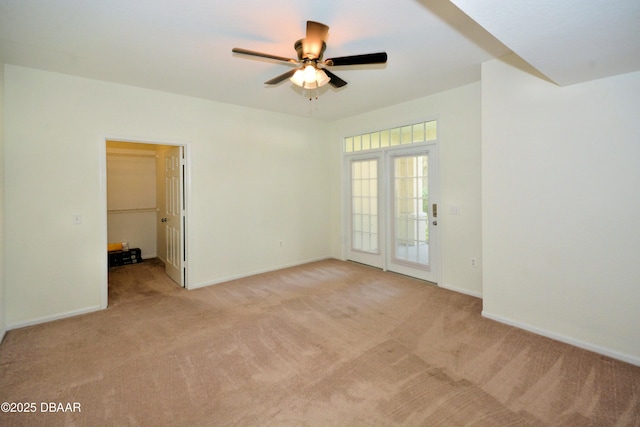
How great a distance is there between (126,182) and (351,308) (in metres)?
5.22

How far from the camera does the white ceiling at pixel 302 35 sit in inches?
65.9

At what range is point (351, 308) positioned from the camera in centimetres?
346

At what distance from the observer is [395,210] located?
→ 15.9ft

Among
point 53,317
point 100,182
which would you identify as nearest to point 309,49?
point 100,182

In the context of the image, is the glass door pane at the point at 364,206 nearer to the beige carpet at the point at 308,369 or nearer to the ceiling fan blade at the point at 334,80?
the beige carpet at the point at 308,369

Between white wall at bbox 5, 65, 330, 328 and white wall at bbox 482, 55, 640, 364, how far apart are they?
327cm

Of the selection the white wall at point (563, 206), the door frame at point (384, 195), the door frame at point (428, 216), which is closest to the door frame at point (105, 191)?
the door frame at point (384, 195)

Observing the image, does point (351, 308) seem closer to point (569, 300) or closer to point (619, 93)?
point (569, 300)

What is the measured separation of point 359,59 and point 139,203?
5591 mm

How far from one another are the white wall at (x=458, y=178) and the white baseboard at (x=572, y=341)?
2.34ft

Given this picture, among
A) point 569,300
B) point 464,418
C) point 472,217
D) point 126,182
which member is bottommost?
point 464,418

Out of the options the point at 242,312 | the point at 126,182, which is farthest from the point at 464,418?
the point at 126,182

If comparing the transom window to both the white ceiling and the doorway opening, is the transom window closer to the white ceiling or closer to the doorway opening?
the white ceiling

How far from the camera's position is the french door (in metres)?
4.32
